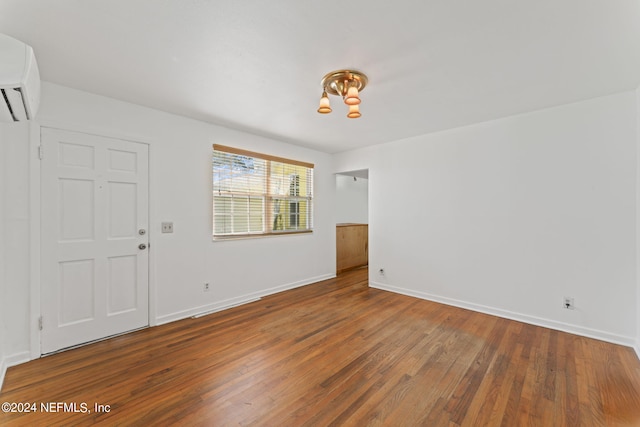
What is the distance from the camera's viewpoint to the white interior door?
90.5 inches

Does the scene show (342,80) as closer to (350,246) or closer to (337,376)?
(337,376)

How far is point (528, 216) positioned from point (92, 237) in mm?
4645

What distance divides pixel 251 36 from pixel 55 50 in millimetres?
1440

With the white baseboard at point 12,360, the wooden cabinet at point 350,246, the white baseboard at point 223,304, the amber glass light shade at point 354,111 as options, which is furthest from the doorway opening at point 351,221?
the white baseboard at point 12,360

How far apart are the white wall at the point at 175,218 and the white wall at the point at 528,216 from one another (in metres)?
2.03

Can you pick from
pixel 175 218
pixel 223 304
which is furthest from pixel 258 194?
pixel 223 304

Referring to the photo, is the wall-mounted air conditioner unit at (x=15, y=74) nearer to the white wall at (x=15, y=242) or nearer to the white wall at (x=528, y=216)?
the white wall at (x=15, y=242)

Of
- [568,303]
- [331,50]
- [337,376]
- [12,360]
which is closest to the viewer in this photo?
[331,50]

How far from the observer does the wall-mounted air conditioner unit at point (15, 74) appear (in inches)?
56.4

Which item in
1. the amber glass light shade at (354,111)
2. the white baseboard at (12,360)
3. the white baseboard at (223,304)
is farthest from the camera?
the white baseboard at (223,304)

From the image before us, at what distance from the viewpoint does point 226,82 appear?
7.43 ft

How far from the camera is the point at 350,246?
568 centimetres

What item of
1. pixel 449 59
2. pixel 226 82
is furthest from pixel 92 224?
pixel 449 59

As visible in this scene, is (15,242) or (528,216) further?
(528,216)
